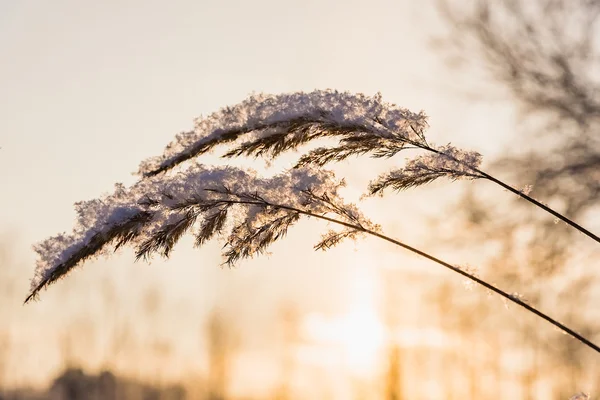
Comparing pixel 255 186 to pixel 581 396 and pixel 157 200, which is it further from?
pixel 581 396

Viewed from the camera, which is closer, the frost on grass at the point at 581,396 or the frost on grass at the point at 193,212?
the frost on grass at the point at 193,212

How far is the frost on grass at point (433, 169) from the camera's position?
3377 millimetres

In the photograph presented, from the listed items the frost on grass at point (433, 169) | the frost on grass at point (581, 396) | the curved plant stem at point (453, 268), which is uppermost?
the frost on grass at point (433, 169)

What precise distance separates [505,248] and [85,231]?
328 inches

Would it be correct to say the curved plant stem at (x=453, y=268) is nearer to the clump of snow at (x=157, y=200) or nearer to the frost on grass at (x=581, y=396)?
the clump of snow at (x=157, y=200)

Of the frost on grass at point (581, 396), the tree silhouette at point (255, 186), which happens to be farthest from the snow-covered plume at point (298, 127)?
→ the frost on grass at point (581, 396)

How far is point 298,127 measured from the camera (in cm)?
321

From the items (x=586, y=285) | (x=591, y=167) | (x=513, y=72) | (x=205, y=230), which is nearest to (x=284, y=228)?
(x=205, y=230)

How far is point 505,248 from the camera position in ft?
34.8

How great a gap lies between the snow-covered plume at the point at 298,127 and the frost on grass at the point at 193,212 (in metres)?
0.14

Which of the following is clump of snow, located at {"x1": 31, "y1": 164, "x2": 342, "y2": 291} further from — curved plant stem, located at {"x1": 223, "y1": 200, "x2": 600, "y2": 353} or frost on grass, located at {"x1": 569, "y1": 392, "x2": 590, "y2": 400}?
frost on grass, located at {"x1": 569, "y1": 392, "x2": 590, "y2": 400}

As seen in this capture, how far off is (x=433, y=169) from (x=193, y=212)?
1078 millimetres

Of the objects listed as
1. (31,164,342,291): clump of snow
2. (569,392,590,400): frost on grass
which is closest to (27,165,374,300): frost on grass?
(31,164,342,291): clump of snow

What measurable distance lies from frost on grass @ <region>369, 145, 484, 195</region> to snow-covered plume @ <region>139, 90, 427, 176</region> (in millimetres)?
124
